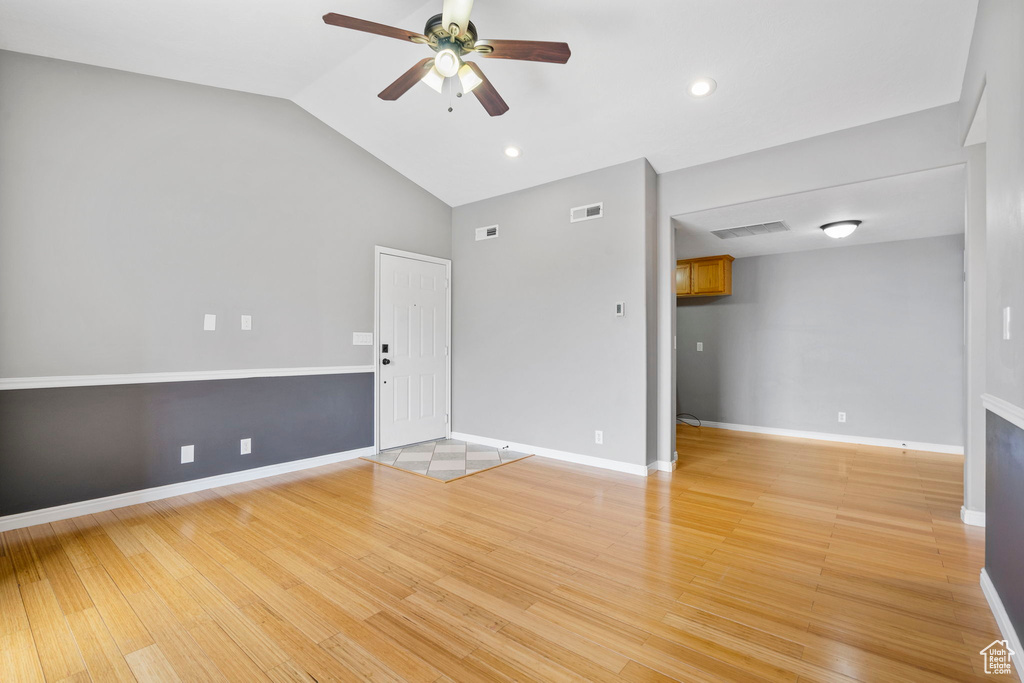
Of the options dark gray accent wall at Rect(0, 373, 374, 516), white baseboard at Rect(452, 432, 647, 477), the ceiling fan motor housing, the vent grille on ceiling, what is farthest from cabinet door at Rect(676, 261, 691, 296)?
the ceiling fan motor housing

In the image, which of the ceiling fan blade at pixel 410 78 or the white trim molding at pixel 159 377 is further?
the white trim molding at pixel 159 377

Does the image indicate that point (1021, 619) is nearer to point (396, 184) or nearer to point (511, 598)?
point (511, 598)

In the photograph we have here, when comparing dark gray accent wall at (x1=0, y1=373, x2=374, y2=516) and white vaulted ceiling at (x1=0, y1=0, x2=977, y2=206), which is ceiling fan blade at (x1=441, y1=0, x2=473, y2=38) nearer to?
white vaulted ceiling at (x1=0, y1=0, x2=977, y2=206)

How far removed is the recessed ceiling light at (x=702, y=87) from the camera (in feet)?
10.6

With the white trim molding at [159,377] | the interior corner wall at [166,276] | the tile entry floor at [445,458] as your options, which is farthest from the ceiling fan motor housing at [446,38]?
the tile entry floor at [445,458]

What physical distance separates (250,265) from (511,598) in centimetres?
354

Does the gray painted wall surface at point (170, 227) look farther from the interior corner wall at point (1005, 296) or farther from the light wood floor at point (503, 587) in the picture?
the interior corner wall at point (1005, 296)

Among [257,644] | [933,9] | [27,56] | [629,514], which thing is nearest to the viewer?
[257,644]

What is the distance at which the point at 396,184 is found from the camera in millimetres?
5121

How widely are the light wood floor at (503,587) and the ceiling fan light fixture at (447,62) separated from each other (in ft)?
9.42

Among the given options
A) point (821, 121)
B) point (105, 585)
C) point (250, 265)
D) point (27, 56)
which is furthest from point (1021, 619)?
point (27, 56)

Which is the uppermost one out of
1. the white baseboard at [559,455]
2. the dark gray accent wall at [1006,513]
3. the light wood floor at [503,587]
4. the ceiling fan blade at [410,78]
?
the ceiling fan blade at [410,78]

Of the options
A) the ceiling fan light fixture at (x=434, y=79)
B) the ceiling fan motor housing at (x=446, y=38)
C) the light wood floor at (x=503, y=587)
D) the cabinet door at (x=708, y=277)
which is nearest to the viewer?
the light wood floor at (x=503, y=587)

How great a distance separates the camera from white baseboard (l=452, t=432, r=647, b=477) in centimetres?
422
